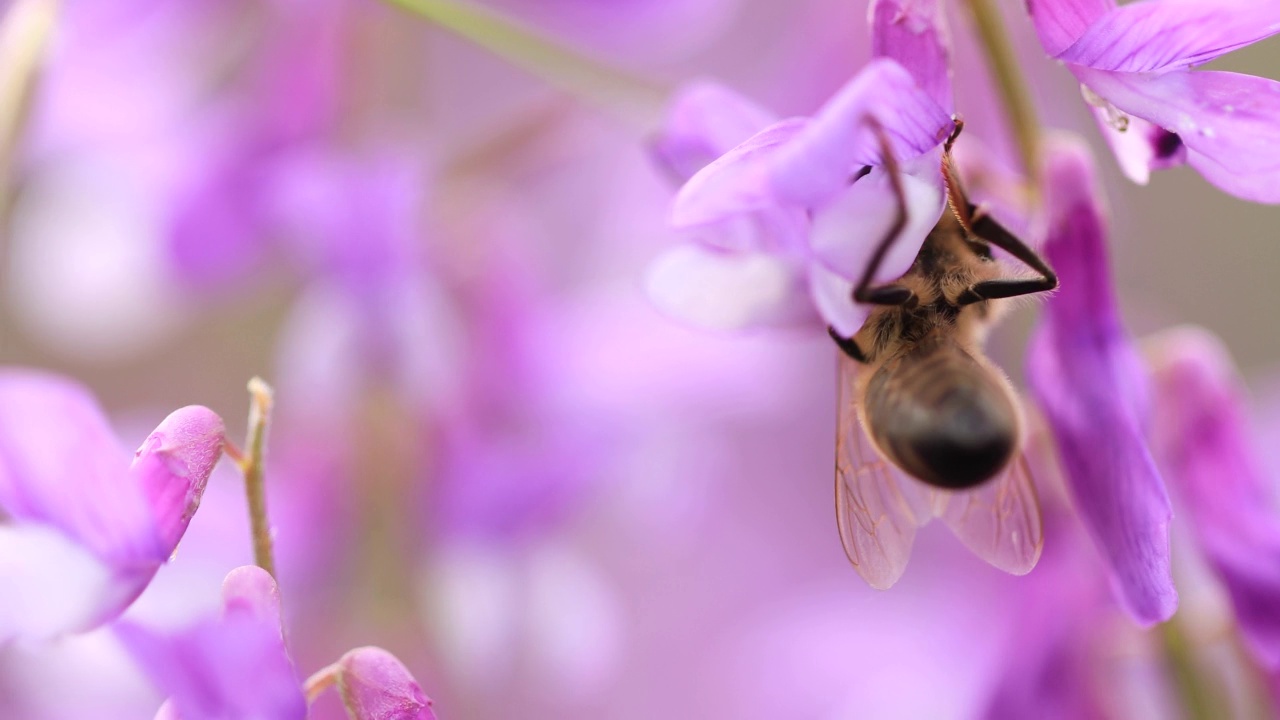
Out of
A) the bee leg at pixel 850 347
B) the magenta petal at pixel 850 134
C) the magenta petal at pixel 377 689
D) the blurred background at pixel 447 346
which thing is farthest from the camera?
the blurred background at pixel 447 346

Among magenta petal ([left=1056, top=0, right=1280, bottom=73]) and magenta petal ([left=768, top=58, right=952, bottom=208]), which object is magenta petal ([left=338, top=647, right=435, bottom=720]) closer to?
magenta petal ([left=768, top=58, right=952, bottom=208])

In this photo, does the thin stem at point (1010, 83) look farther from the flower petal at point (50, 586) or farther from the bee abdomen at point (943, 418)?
the flower petal at point (50, 586)

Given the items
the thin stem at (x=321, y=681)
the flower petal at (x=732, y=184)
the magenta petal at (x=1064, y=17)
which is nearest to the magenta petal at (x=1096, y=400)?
the magenta petal at (x=1064, y=17)

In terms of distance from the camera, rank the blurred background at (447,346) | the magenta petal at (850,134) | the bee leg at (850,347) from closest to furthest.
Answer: the magenta petal at (850,134) < the bee leg at (850,347) < the blurred background at (447,346)

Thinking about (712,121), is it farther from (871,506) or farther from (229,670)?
(229,670)

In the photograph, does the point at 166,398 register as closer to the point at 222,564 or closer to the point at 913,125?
the point at 222,564

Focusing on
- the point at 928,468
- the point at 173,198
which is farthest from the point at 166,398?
the point at 928,468
